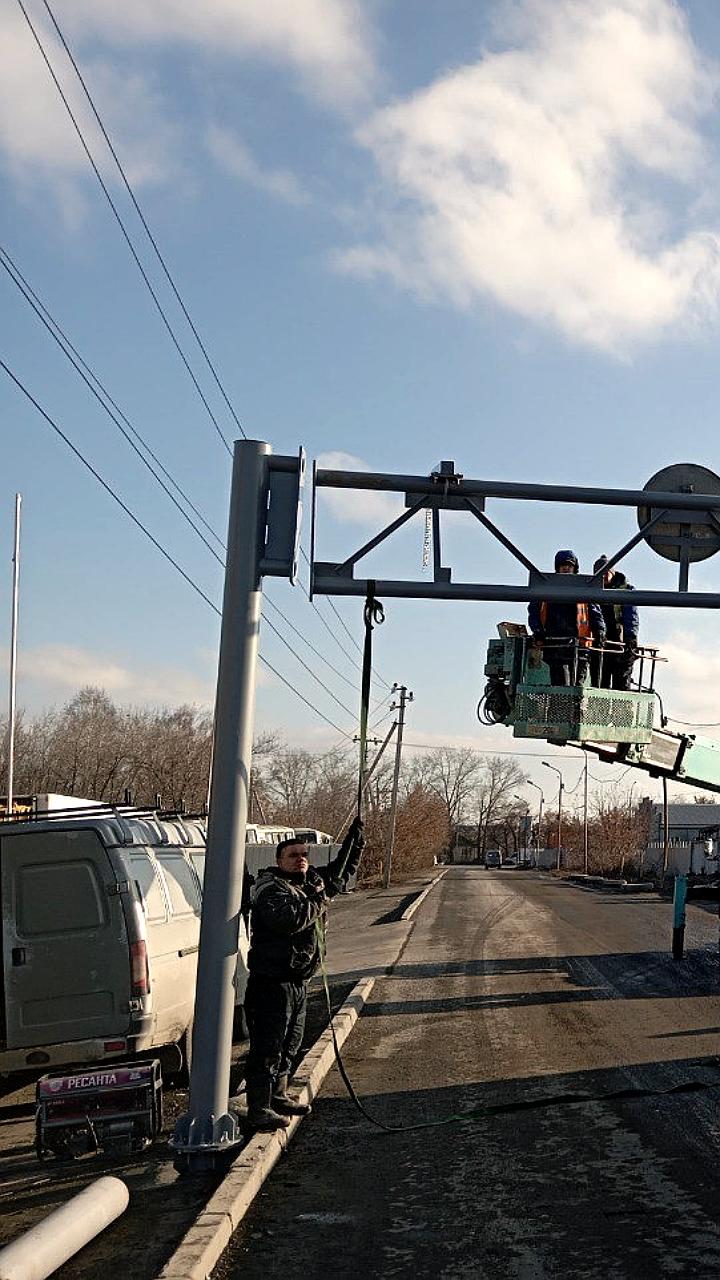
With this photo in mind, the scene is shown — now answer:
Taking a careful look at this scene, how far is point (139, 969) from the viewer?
931 centimetres

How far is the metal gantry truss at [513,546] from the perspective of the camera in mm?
9289

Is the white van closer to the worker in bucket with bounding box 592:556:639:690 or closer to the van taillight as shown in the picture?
the van taillight

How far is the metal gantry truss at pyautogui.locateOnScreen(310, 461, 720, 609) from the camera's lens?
9289mm

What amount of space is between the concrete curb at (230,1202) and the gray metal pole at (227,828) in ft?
0.88

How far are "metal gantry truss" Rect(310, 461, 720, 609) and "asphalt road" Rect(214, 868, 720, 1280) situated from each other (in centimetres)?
369

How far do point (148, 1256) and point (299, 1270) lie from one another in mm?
725

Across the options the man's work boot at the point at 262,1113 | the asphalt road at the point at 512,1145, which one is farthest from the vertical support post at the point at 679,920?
the man's work boot at the point at 262,1113

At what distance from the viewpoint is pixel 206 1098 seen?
7.72 metres

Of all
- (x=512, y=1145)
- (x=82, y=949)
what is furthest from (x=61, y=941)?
(x=512, y=1145)

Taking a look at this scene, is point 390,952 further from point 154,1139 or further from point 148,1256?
point 148,1256

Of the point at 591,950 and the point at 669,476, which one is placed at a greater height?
the point at 669,476

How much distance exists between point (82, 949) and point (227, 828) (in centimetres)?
210

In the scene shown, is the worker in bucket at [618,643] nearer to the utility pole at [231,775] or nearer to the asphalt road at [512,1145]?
the asphalt road at [512,1145]

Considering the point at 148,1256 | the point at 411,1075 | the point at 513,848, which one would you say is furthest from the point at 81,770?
the point at 513,848
